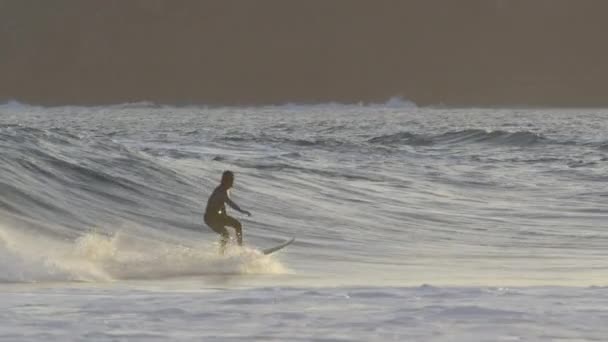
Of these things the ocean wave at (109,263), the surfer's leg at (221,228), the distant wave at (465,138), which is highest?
the surfer's leg at (221,228)

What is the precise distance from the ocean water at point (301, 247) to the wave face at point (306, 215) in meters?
0.04

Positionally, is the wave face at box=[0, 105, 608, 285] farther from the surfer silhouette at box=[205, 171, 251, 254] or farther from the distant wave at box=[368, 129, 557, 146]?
the distant wave at box=[368, 129, 557, 146]

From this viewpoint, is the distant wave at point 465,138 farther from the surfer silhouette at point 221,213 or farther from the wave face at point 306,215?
the surfer silhouette at point 221,213

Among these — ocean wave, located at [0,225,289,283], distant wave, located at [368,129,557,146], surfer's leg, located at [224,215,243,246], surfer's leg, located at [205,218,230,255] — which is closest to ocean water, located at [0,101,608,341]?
ocean wave, located at [0,225,289,283]

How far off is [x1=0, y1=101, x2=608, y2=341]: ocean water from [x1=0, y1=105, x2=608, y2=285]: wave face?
0.15ft

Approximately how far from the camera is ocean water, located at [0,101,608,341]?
11.1m

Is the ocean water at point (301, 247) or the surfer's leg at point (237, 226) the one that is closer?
the ocean water at point (301, 247)

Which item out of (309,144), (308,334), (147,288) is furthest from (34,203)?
(309,144)

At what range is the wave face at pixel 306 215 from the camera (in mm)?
15883

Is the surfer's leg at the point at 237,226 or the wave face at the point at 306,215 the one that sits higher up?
the surfer's leg at the point at 237,226

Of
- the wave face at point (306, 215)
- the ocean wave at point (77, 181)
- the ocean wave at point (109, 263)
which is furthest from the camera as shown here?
the ocean wave at point (77, 181)

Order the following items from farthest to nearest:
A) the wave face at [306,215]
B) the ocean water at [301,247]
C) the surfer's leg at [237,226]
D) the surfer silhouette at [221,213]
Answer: the surfer silhouette at [221,213], the surfer's leg at [237,226], the wave face at [306,215], the ocean water at [301,247]

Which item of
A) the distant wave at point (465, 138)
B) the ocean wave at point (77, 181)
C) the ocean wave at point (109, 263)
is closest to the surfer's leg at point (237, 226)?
the ocean wave at point (109, 263)

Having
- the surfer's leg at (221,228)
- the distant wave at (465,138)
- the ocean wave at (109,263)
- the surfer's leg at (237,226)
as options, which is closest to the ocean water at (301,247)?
the ocean wave at (109,263)
